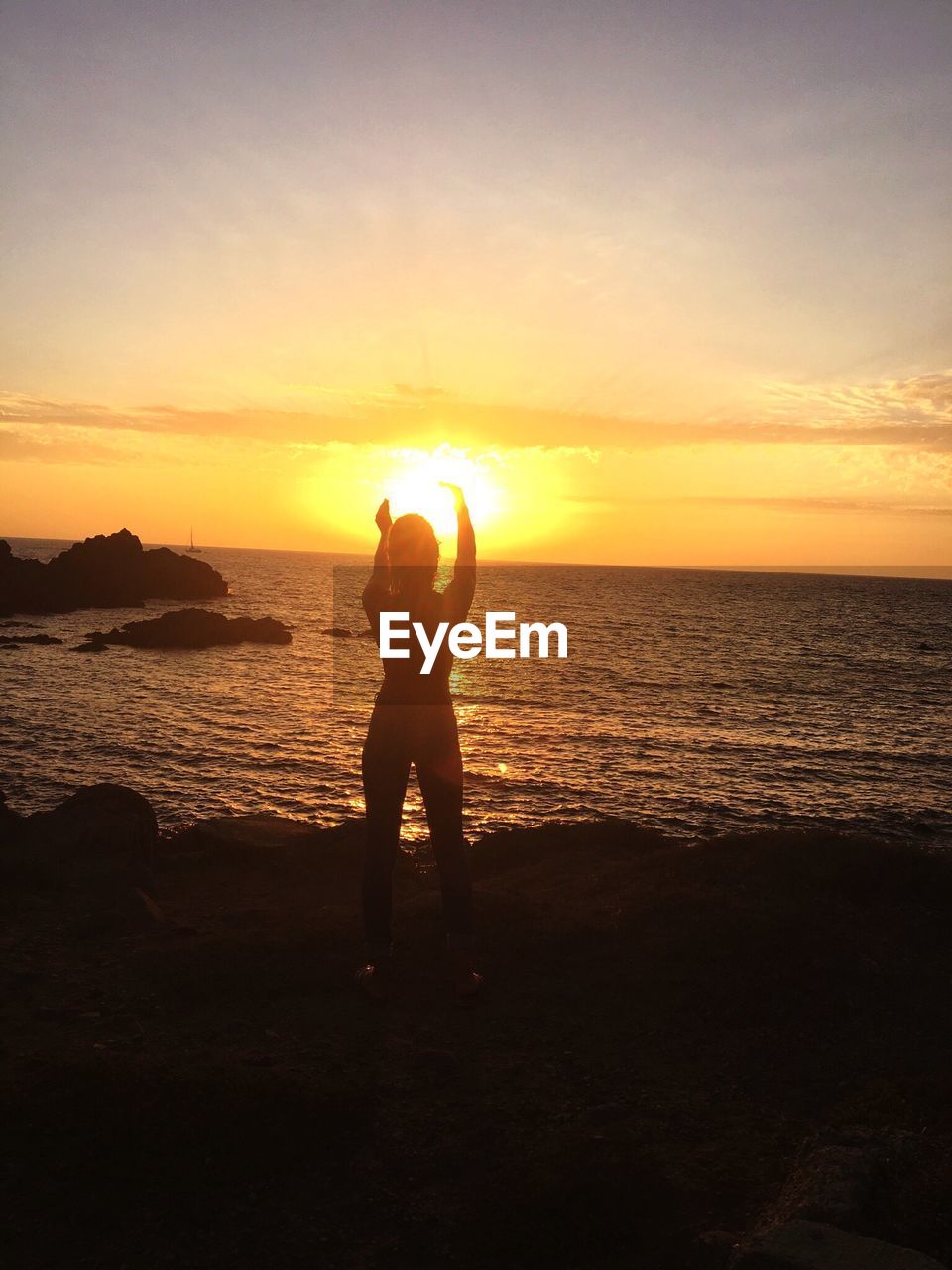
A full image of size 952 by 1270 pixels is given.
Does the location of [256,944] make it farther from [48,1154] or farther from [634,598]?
[634,598]

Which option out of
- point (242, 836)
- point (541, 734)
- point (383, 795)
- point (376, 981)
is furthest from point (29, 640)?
point (383, 795)

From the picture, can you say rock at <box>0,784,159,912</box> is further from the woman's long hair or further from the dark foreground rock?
the dark foreground rock

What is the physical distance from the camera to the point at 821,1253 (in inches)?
150

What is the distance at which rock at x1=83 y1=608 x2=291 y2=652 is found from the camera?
5828cm

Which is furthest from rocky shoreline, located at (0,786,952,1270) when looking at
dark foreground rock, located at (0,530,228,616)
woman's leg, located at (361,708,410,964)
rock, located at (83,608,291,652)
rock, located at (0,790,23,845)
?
dark foreground rock, located at (0,530,228,616)

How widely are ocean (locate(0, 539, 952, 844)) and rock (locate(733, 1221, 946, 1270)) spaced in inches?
598

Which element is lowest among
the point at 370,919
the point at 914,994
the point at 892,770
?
the point at 892,770

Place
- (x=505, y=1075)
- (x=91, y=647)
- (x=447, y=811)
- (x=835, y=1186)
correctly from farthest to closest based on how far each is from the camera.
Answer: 1. (x=91, y=647)
2. (x=447, y=811)
3. (x=505, y=1075)
4. (x=835, y=1186)

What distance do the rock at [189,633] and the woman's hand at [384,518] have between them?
54458 mm

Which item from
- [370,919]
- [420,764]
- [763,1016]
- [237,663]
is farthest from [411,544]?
[237,663]

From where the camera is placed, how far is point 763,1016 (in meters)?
7.53

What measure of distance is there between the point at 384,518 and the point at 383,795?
2.39 metres

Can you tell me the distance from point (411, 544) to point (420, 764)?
1.90 meters

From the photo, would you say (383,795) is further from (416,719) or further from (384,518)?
(384,518)
